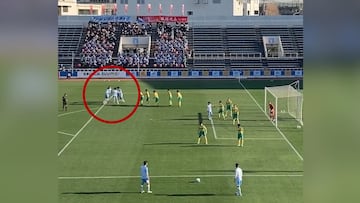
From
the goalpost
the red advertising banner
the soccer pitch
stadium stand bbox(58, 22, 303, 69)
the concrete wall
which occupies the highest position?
the concrete wall

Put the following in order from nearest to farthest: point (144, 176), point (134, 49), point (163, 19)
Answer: point (144, 176) < point (134, 49) < point (163, 19)

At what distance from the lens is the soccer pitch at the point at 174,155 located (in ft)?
48.2

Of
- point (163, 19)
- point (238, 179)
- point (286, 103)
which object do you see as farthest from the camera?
point (163, 19)

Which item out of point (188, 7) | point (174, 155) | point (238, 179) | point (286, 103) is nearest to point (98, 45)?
point (188, 7)

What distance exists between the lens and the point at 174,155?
19562 mm

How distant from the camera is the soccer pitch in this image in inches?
578

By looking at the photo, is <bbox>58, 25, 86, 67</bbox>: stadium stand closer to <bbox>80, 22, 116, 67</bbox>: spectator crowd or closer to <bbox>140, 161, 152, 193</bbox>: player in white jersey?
<bbox>80, 22, 116, 67</bbox>: spectator crowd

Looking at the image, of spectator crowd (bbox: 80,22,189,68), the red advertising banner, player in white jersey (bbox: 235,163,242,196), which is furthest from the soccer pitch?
the red advertising banner

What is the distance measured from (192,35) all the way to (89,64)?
11320mm

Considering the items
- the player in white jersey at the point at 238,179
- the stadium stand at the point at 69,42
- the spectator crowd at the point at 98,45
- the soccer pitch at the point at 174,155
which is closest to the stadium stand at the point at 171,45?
the spectator crowd at the point at 98,45

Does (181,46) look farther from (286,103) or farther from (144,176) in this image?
(144,176)
